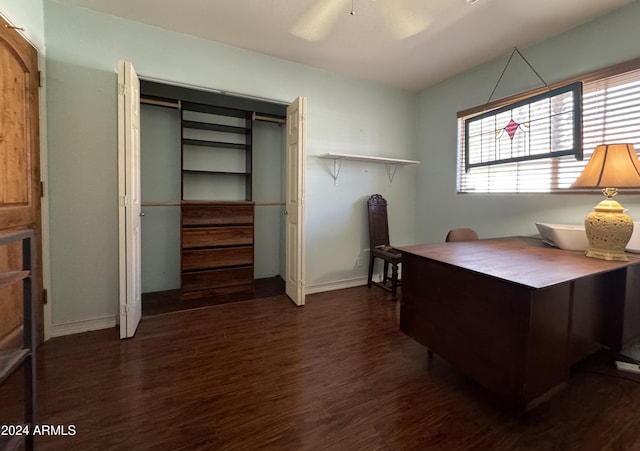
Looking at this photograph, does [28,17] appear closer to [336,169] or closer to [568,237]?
[336,169]

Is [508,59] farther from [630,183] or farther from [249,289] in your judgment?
[249,289]

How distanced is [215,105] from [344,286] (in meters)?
2.59

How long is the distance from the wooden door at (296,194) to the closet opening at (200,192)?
34 centimetres

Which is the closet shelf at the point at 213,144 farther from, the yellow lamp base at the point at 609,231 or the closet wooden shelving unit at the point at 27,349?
the yellow lamp base at the point at 609,231

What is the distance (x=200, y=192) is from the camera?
3373 millimetres

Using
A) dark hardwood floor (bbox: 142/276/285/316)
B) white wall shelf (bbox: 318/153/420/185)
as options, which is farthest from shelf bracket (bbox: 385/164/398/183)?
dark hardwood floor (bbox: 142/276/285/316)

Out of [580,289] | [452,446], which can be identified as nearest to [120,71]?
[452,446]

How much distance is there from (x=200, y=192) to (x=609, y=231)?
3683 mm

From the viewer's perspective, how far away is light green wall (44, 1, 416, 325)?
2193 millimetres

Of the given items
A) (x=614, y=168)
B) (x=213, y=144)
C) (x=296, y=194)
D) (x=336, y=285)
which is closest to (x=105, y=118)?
(x=213, y=144)

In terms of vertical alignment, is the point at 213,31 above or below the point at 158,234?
above

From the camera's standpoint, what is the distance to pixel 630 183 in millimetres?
1626

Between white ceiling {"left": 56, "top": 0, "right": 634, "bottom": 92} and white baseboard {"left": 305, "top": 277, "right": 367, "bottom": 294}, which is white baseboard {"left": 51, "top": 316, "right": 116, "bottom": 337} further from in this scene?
white ceiling {"left": 56, "top": 0, "right": 634, "bottom": 92}

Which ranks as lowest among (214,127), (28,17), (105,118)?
(105,118)
